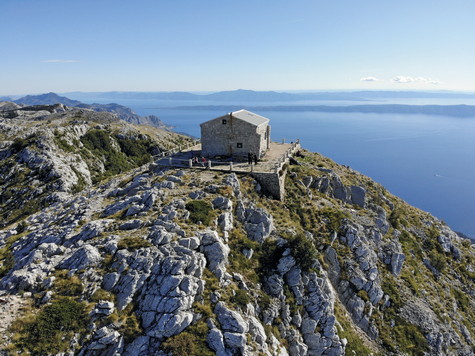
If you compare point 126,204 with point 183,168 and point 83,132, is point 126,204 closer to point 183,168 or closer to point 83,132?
point 183,168

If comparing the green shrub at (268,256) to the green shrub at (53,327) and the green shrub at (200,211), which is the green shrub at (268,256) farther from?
the green shrub at (53,327)

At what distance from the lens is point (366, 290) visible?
1005 inches

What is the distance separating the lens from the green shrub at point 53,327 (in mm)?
13578

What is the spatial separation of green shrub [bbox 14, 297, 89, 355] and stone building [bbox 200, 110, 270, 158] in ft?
81.9

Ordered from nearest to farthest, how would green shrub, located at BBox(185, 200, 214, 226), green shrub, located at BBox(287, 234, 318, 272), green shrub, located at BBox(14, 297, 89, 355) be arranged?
1. green shrub, located at BBox(14, 297, 89, 355)
2. green shrub, located at BBox(185, 200, 214, 226)
3. green shrub, located at BBox(287, 234, 318, 272)

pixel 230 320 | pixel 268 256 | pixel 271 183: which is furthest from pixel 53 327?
pixel 271 183

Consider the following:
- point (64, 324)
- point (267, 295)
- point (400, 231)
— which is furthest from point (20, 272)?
point (400, 231)

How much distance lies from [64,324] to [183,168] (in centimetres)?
2073

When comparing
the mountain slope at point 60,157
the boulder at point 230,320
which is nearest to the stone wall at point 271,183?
the boulder at point 230,320

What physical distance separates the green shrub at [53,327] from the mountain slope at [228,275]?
0.05 m

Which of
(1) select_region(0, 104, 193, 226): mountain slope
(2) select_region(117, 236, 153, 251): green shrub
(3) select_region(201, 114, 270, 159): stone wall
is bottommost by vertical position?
(1) select_region(0, 104, 193, 226): mountain slope

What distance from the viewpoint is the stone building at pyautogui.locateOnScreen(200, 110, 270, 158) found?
35625 mm

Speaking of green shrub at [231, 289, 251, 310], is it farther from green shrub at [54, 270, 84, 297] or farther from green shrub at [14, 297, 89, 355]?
green shrub at [54, 270, 84, 297]

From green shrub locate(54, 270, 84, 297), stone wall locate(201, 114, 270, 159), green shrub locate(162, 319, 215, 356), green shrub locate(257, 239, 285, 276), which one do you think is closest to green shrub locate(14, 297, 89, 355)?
green shrub locate(54, 270, 84, 297)
